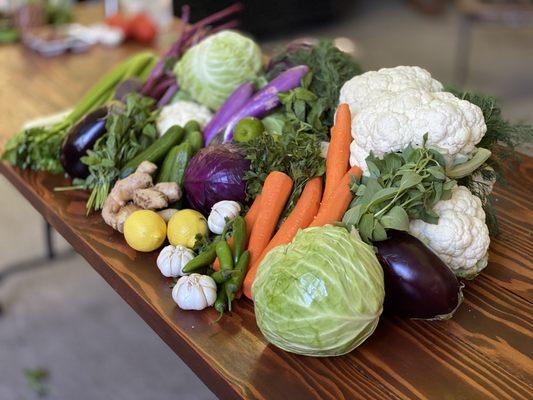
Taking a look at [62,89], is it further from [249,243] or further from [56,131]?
[249,243]

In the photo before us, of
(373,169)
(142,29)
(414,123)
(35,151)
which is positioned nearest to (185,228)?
(373,169)

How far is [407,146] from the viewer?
1377 mm

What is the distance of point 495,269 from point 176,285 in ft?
2.19

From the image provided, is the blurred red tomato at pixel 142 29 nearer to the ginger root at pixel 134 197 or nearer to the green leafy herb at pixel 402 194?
the ginger root at pixel 134 197

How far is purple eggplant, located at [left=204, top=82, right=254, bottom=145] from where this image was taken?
5.93 feet

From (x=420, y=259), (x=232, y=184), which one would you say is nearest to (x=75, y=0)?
(x=232, y=184)

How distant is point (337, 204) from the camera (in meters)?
1.41

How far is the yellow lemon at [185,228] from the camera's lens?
1476 millimetres

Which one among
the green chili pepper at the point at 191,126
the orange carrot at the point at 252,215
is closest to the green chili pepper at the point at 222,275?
the orange carrot at the point at 252,215

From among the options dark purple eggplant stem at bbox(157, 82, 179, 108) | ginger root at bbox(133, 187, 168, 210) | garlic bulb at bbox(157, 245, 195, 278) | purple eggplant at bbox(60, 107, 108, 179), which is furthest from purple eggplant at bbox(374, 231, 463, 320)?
dark purple eggplant stem at bbox(157, 82, 179, 108)

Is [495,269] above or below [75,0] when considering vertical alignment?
above

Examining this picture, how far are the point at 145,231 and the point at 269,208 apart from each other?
273mm

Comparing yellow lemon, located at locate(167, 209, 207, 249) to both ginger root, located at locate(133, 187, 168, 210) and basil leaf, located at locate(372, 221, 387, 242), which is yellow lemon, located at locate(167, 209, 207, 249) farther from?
basil leaf, located at locate(372, 221, 387, 242)

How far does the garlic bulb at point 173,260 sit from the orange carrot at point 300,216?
0.14m
